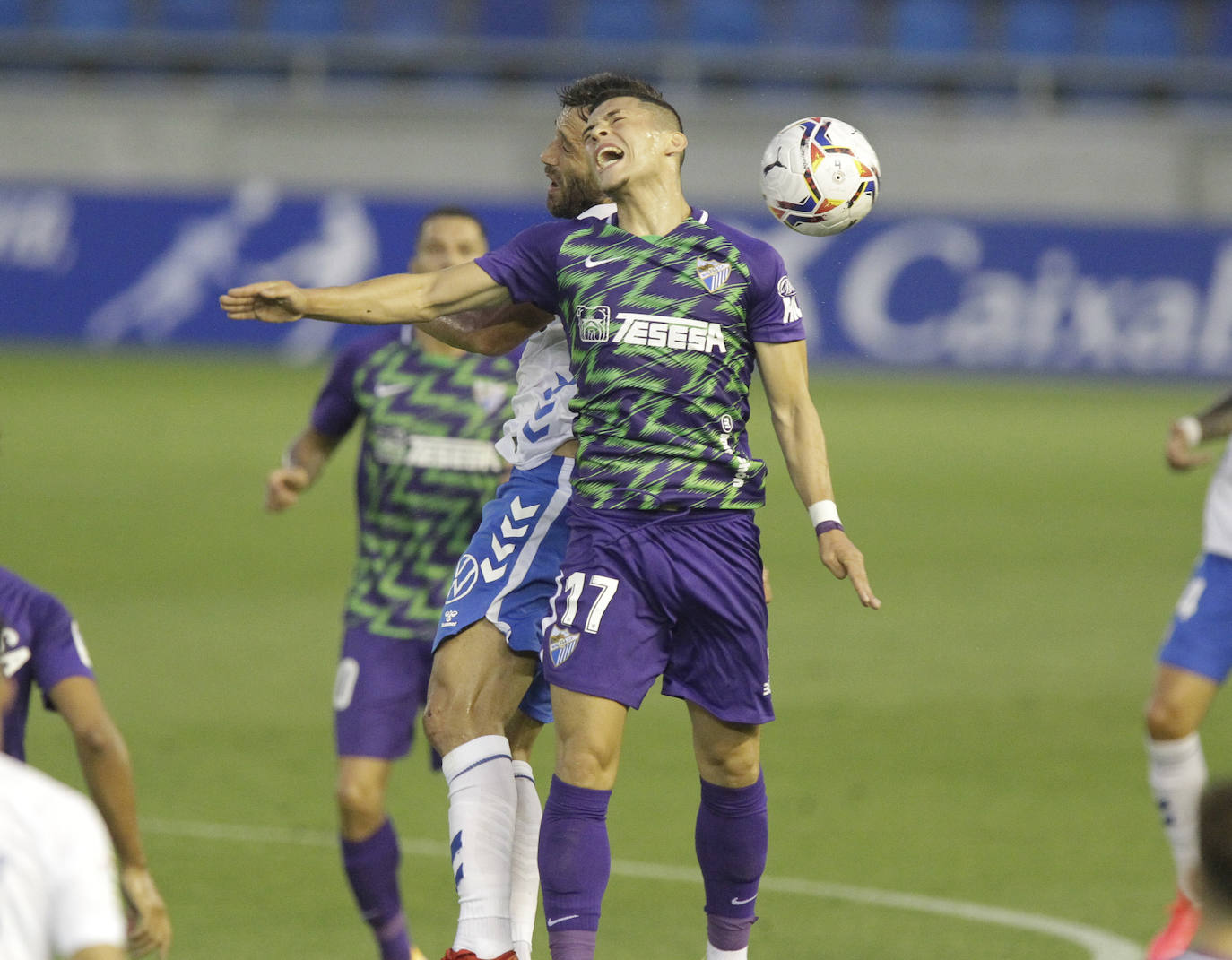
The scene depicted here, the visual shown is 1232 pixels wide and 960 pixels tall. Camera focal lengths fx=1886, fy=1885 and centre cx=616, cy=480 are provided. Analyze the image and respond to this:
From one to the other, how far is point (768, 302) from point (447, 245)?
6.10 feet

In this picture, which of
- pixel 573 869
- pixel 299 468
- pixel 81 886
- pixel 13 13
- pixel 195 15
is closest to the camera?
pixel 81 886

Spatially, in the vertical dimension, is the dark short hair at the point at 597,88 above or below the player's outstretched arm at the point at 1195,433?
above

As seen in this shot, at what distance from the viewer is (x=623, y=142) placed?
188 inches

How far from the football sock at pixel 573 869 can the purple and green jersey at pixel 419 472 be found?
64.1 inches

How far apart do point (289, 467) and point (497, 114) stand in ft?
75.7

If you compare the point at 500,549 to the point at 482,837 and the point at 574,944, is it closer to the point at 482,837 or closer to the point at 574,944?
the point at 482,837

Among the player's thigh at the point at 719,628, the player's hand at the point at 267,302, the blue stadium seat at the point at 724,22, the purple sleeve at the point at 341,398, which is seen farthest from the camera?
the blue stadium seat at the point at 724,22

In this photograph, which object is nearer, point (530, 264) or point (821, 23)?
point (530, 264)

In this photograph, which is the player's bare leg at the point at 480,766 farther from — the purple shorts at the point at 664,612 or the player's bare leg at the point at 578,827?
the purple shorts at the point at 664,612

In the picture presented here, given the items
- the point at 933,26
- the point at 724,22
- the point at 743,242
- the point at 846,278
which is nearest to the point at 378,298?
the point at 743,242

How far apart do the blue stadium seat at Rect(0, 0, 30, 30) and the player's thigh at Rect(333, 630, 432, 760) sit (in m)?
27.4

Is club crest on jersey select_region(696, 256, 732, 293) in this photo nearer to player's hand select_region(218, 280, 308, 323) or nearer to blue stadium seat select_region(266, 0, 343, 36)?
player's hand select_region(218, 280, 308, 323)

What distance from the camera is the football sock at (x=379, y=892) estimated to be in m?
5.52

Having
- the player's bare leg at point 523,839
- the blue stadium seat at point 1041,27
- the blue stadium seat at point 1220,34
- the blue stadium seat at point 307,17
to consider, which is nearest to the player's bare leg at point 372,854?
the player's bare leg at point 523,839
